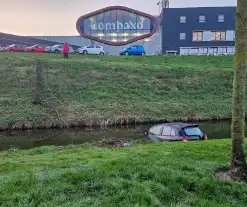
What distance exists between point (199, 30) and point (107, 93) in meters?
43.9

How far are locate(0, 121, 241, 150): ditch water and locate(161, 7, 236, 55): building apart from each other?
48.0 meters

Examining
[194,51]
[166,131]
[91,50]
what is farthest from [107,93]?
[194,51]

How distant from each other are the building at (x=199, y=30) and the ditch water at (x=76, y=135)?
1889 inches

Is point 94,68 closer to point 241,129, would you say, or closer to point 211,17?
point 241,129

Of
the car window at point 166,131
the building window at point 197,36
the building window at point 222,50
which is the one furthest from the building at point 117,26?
the car window at point 166,131

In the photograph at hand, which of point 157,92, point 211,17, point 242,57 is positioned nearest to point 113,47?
point 211,17

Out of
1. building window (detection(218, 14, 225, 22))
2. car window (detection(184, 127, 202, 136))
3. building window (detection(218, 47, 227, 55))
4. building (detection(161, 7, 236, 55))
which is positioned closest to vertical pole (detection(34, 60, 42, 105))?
car window (detection(184, 127, 202, 136))

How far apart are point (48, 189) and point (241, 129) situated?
4.73m

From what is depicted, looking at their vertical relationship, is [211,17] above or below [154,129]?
above

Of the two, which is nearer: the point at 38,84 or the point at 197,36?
the point at 38,84

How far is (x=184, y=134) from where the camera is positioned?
16.4 m

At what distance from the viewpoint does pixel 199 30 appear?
73938mm

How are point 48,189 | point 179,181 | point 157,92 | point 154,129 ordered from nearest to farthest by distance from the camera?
point 48,189, point 179,181, point 154,129, point 157,92

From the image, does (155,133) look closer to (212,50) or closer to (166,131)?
(166,131)
